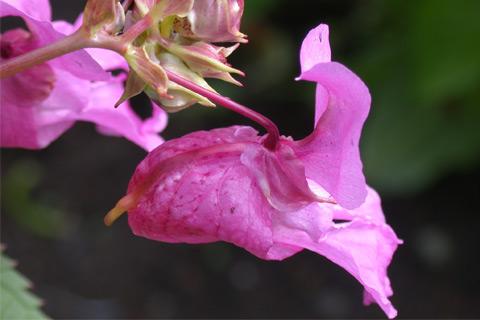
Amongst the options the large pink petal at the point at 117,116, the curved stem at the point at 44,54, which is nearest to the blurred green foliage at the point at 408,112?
the large pink petal at the point at 117,116

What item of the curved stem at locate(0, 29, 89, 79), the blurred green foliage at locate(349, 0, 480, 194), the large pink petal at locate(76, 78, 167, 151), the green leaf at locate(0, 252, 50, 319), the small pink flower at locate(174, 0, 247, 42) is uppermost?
the small pink flower at locate(174, 0, 247, 42)

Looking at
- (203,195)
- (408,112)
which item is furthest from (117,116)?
(408,112)

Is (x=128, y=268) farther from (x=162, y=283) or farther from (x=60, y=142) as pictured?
(x=60, y=142)

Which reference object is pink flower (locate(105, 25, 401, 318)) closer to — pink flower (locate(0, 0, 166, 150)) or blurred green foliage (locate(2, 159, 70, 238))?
pink flower (locate(0, 0, 166, 150))

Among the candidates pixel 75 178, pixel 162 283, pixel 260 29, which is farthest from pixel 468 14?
pixel 75 178

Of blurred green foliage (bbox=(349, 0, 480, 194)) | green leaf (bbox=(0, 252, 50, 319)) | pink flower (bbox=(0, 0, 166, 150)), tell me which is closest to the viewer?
pink flower (bbox=(0, 0, 166, 150))

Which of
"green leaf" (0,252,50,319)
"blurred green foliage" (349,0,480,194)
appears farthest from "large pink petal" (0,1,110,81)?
"blurred green foliage" (349,0,480,194)

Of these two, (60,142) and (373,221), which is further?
(60,142)
